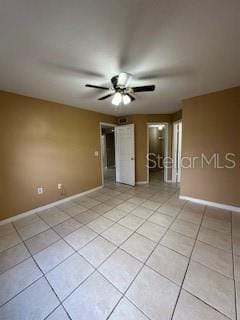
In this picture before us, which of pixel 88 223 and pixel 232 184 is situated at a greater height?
pixel 232 184

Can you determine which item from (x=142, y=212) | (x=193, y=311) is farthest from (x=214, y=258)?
(x=142, y=212)

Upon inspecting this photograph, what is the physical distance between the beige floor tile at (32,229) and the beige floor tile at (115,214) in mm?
1067

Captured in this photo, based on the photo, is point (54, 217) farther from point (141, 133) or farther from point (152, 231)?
point (141, 133)

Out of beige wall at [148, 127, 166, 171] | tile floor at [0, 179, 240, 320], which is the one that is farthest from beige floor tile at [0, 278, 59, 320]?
beige wall at [148, 127, 166, 171]

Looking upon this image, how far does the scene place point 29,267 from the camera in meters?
1.61

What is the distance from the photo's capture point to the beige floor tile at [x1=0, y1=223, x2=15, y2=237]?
2.26 meters

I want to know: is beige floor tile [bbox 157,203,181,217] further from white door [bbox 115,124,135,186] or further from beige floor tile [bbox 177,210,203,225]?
white door [bbox 115,124,135,186]

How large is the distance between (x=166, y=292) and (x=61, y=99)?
3511mm

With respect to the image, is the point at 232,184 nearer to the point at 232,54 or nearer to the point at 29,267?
the point at 232,54

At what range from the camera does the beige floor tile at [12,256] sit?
164 centimetres

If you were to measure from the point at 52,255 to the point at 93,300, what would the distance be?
0.80m

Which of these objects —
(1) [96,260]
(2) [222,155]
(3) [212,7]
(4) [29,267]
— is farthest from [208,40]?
(4) [29,267]

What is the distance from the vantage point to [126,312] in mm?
1151

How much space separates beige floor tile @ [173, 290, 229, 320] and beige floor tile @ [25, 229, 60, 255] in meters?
1.67
